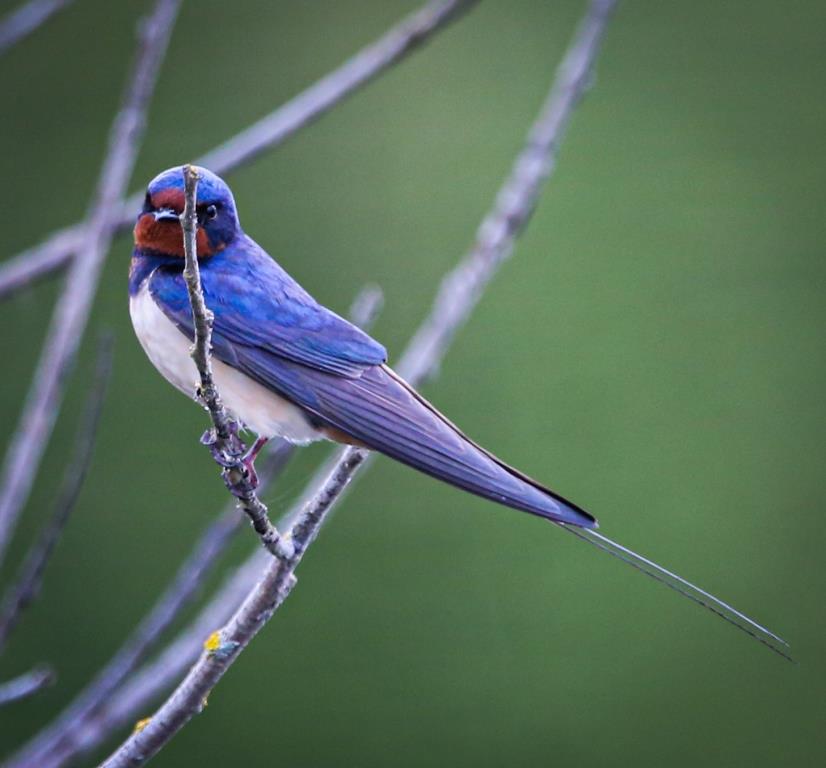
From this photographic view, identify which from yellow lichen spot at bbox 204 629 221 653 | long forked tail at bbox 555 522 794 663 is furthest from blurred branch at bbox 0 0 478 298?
long forked tail at bbox 555 522 794 663

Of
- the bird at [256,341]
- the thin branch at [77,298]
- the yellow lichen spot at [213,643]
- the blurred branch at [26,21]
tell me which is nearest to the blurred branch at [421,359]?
the yellow lichen spot at [213,643]

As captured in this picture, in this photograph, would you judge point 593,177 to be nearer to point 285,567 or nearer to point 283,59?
point 283,59

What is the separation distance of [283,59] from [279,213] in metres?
0.77

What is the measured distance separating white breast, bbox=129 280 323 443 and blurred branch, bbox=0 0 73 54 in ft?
1.17

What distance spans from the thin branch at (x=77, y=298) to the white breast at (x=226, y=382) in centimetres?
10

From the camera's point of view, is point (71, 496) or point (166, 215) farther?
point (166, 215)

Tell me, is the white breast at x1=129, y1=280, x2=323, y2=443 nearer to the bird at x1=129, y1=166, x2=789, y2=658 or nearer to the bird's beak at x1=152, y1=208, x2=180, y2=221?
the bird at x1=129, y1=166, x2=789, y2=658

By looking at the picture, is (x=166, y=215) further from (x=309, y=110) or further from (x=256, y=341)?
(x=309, y=110)

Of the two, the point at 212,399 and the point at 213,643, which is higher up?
the point at 212,399

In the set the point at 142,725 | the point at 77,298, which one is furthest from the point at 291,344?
the point at 142,725

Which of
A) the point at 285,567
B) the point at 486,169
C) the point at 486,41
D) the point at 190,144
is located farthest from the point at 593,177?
the point at 285,567

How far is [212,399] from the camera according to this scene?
4.07 ft

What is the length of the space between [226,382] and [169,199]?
270mm

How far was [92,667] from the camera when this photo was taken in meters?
3.96
